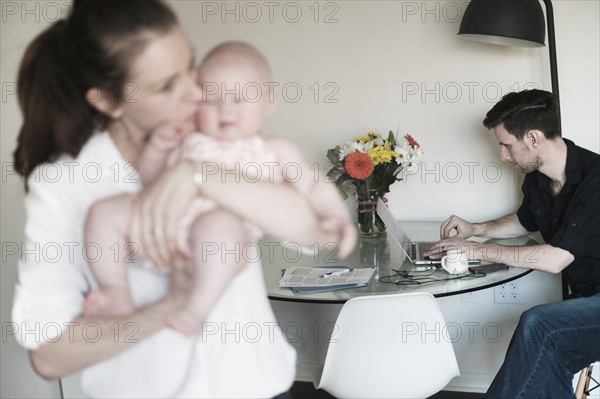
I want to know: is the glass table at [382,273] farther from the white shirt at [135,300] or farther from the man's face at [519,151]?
the white shirt at [135,300]

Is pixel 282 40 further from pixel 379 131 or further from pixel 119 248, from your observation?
pixel 119 248

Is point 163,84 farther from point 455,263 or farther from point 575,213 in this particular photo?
point 575,213

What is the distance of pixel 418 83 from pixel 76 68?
7.03ft

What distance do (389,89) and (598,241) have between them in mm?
965

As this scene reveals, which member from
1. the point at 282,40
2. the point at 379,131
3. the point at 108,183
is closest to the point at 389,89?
the point at 379,131

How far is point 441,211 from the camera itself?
9.29 feet

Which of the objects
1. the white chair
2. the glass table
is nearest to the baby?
the glass table

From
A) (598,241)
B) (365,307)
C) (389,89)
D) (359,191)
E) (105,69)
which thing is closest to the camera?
(105,69)

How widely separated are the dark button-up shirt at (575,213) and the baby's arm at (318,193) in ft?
5.13

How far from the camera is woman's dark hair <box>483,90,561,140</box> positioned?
2.35 m

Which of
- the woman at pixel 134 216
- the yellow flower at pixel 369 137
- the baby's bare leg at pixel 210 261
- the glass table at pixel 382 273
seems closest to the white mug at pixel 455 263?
the glass table at pixel 382 273

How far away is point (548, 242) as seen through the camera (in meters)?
2.41

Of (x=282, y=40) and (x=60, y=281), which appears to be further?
(x=282, y=40)
